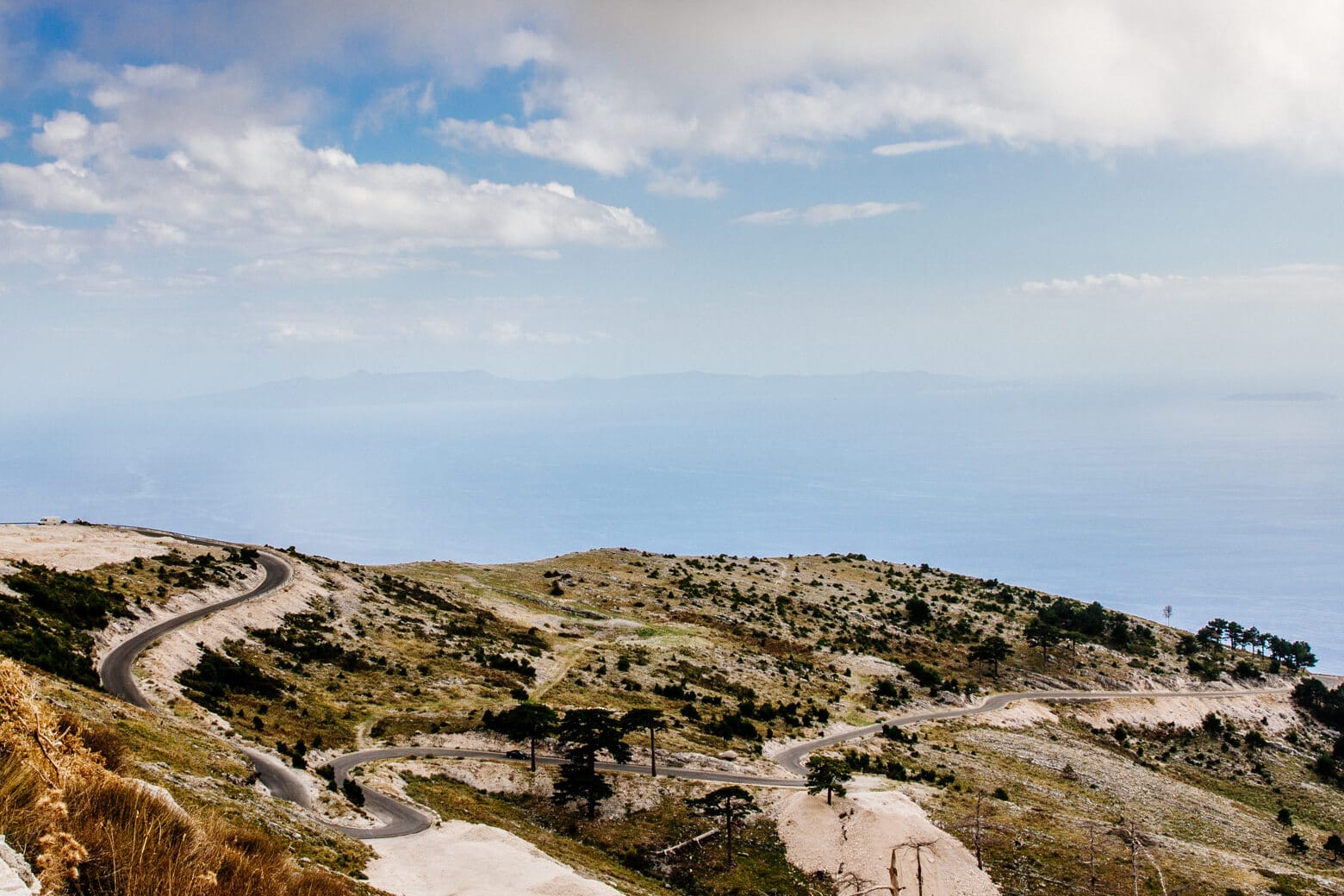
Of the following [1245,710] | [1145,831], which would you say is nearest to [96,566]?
[1145,831]

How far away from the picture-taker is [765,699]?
2958 inches

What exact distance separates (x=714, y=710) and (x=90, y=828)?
218 ft

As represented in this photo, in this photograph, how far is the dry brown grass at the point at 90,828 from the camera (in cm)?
623

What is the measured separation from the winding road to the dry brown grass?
29835mm

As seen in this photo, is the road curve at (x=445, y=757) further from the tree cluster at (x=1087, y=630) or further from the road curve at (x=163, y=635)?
the tree cluster at (x=1087, y=630)

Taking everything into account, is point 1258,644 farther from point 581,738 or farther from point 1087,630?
point 581,738

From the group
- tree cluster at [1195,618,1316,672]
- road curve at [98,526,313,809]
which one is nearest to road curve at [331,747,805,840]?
road curve at [98,526,313,809]

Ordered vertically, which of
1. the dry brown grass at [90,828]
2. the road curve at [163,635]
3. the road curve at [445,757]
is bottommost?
the road curve at [445,757]

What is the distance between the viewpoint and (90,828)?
22.6ft

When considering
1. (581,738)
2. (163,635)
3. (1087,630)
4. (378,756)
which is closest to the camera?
(378,756)

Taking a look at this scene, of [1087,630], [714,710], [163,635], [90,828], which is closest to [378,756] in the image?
[163,635]

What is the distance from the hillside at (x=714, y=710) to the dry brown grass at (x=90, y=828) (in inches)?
251

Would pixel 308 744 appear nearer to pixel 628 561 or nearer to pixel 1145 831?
pixel 1145 831

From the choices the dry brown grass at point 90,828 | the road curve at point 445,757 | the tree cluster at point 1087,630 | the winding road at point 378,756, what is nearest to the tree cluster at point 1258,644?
the tree cluster at point 1087,630
